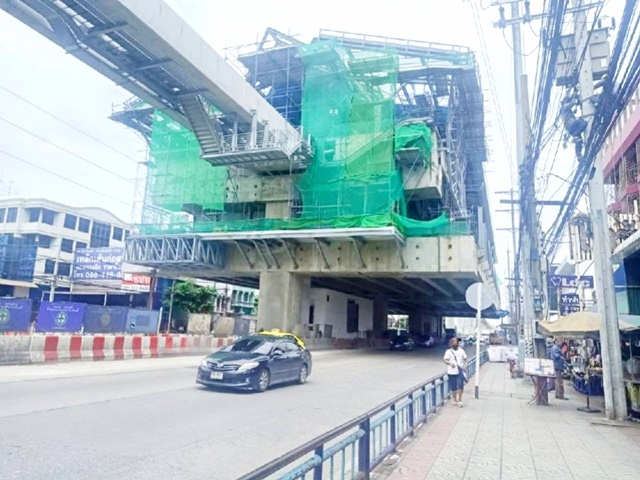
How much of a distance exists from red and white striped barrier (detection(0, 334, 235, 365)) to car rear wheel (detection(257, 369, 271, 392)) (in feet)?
28.6

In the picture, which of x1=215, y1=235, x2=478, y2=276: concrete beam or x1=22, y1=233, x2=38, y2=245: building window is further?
x1=22, y1=233, x2=38, y2=245: building window

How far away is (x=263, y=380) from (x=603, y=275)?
8758 millimetres

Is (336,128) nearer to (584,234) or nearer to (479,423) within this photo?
(584,234)

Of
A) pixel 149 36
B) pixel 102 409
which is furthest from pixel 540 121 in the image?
pixel 149 36

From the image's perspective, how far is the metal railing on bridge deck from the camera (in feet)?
11.3

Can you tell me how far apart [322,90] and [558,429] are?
27.5 metres

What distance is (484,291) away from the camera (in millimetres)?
13031

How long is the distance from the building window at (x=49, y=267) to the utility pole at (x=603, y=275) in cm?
5538

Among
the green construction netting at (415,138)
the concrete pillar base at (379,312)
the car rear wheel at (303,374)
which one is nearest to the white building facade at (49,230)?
the concrete pillar base at (379,312)

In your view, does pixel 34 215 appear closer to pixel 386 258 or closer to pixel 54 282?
pixel 54 282

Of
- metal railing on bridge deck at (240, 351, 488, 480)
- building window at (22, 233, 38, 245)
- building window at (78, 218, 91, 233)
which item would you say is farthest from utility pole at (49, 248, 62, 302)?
metal railing on bridge deck at (240, 351, 488, 480)

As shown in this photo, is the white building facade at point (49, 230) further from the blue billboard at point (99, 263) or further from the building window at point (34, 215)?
the blue billboard at point (99, 263)

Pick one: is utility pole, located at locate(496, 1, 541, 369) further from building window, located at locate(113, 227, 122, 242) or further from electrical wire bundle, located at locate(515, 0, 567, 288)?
building window, located at locate(113, 227, 122, 242)

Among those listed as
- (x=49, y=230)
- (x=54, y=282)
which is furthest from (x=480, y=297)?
(x=49, y=230)
